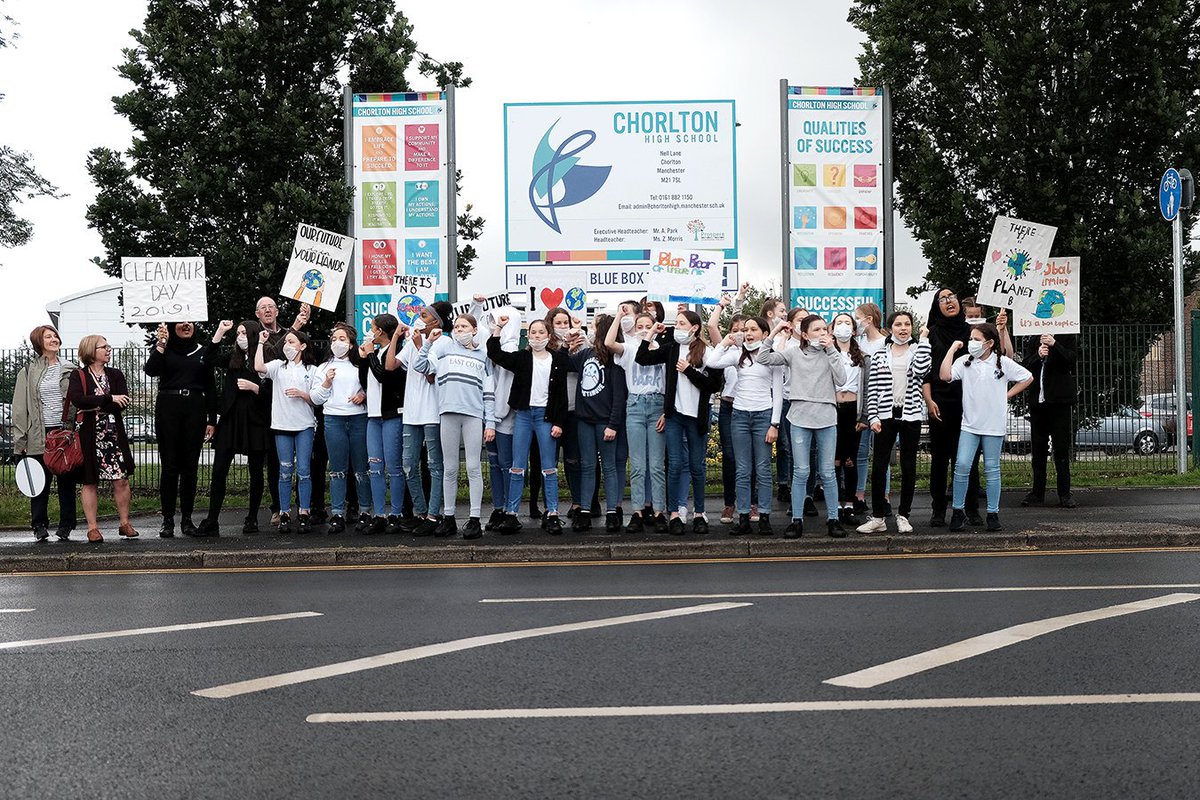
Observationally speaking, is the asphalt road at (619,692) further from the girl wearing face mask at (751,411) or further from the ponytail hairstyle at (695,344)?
the ponytail hairstyle at (695,344)

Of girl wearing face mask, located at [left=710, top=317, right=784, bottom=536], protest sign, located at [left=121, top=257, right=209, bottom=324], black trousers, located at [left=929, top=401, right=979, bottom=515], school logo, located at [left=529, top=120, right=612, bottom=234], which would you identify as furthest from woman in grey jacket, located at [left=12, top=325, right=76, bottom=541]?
black trousers, located at [left=929, top=401, right=979, bottom=515]

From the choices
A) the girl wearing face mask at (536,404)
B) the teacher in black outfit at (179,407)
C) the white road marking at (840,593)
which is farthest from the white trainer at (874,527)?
the teacher in black outfit at (179,407)

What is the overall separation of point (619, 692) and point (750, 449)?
642 centimetres

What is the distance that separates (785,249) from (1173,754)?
538 inches

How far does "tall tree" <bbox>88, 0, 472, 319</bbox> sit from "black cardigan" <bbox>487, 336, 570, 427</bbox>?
7.83 metres

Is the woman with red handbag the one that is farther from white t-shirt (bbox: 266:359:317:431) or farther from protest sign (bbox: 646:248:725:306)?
protest sign (bbox: 646:248:725:306)

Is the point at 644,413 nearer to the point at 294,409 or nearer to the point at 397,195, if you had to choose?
the point at 294,409

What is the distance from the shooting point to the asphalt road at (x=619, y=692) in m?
4.40

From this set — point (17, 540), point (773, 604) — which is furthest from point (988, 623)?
point (17, 540)

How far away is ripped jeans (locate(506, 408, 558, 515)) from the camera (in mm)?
12000

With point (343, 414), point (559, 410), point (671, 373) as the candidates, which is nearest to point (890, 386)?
point (671, 373)

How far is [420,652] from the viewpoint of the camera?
6.52m

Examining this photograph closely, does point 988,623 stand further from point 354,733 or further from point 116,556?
point 116,556

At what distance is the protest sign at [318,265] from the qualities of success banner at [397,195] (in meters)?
3.00
